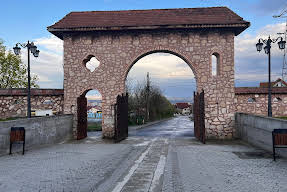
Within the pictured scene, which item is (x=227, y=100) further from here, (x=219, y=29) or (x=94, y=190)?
(x=94, y=190)

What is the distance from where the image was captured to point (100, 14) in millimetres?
14398

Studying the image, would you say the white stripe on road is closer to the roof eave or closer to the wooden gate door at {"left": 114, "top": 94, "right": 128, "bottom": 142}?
the wooden gate door at {"left": 114, "top": 94, "right": 128, "bottom": 142}

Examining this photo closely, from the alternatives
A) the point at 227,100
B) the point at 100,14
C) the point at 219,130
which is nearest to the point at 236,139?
the point at 219,130

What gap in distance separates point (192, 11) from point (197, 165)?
9.96m

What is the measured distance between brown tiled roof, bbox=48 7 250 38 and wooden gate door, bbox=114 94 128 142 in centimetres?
385

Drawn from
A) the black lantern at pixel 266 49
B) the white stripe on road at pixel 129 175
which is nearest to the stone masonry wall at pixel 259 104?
the black lantern at pixel 266 49

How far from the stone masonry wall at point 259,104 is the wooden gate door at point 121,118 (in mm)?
6073

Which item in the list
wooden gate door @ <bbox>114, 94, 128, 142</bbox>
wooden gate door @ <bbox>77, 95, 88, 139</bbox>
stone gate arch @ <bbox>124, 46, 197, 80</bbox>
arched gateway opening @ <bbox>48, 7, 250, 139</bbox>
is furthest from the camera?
wooden gate door @ <bbox>77, 95, 88, 139</bbox>

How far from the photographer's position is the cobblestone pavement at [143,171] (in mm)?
5098

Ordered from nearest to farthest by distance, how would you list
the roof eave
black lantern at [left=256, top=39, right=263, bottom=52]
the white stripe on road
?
the white stripe on road → the roof eave → black lantern at [left=256, top=39, right=263, bottom=52]

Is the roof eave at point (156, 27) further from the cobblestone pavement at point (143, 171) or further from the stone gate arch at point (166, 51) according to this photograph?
the cobblestone pavement at point (143, 171)

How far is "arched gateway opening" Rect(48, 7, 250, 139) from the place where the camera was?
12.8m

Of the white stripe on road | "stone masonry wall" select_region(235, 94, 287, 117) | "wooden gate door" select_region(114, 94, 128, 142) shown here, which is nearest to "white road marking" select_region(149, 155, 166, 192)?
the white stripe on road

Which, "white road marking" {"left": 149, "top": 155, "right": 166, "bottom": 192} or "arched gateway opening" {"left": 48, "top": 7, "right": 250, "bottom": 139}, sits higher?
"arched gateway opening" {"left": 48, "top": 7, "right": 250, "bottom": 139}
